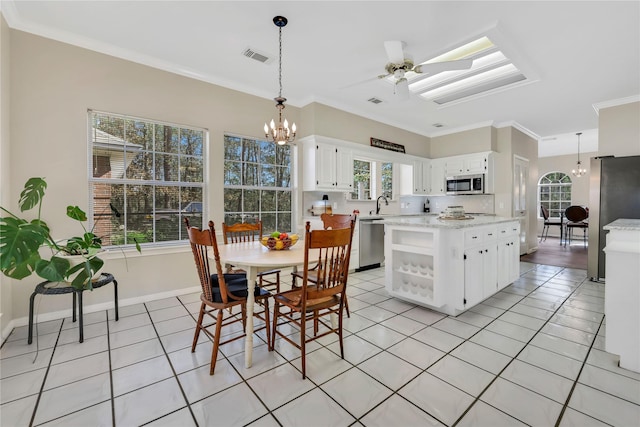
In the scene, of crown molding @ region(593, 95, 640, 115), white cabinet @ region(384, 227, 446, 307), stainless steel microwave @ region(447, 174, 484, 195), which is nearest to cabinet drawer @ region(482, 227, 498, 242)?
white cabinet @ region(384, 227, 446, 307)

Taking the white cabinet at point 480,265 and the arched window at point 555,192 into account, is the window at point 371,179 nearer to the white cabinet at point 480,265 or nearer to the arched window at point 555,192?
the white cabinet at point 480,265

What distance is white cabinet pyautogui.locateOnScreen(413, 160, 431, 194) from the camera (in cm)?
625

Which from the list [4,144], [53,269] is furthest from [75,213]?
[4,144]

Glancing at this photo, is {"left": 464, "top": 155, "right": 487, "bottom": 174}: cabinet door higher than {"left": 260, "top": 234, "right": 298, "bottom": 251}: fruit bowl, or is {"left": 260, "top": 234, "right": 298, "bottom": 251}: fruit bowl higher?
{"left": 464, "top": 155, "right": 487, "bottom": 174}: cabinet door

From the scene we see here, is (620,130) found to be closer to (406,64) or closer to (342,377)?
(406,64)

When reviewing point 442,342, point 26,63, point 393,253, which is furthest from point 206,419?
point 26,63

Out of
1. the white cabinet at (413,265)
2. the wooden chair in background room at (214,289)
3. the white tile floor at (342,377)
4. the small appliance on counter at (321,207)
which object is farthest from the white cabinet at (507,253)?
the wooden chair in background room at (214,289)

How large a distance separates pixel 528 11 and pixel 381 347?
3092 mm

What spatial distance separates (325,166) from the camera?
456 centimetres

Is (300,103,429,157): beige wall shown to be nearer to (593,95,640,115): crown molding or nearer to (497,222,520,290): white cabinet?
(497,222,520,290): white cabinet

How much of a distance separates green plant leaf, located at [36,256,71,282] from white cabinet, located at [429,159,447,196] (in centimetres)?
630

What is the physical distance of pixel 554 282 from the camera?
4.10 metres

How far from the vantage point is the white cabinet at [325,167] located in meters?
4.46

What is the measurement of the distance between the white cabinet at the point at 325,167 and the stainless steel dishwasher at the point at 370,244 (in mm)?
707
